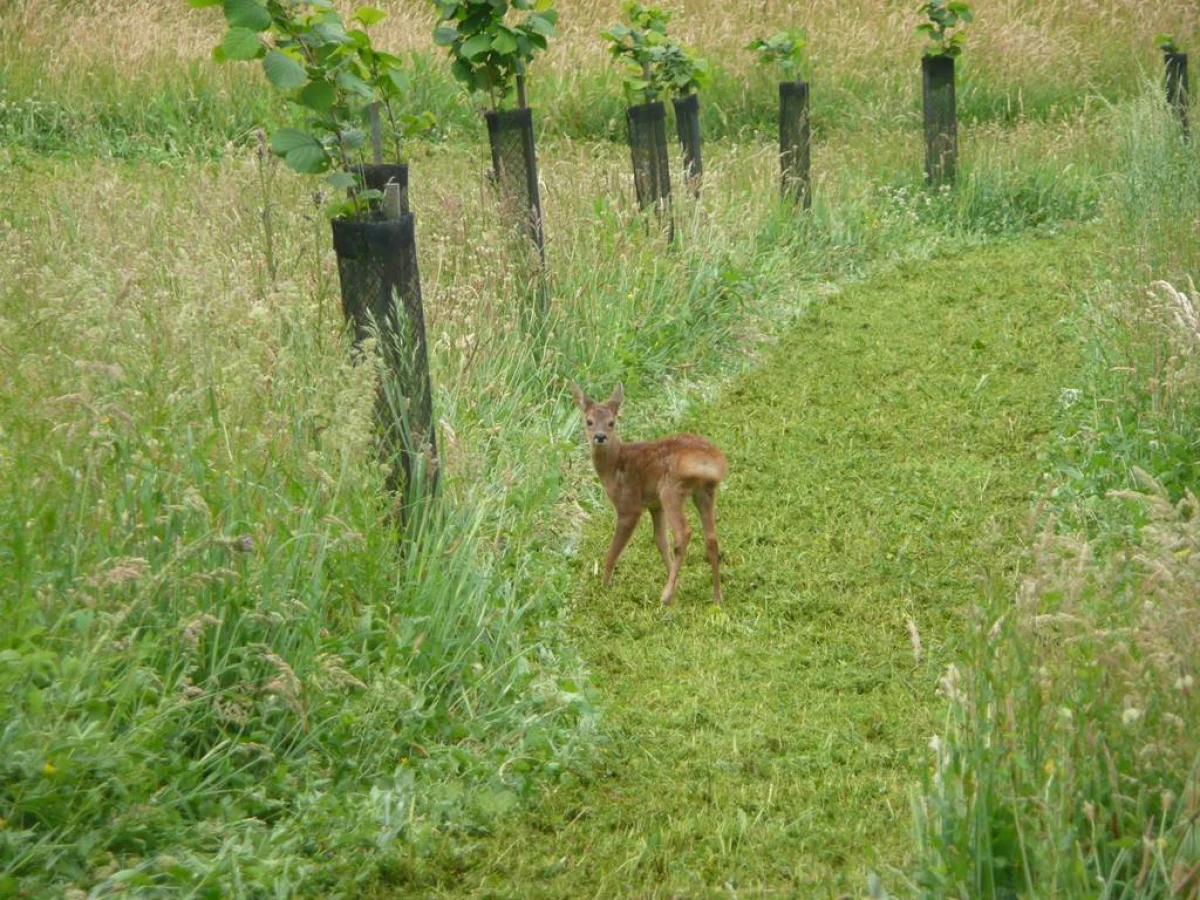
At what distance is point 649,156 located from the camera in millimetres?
10844

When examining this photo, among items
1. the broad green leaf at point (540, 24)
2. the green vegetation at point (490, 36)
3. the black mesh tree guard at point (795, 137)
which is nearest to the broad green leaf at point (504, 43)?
the green vegetation at point (490, 36)

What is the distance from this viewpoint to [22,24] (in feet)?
58.5

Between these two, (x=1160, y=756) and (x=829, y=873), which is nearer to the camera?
(x=1160, y=756)

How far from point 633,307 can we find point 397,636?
15.2 ft

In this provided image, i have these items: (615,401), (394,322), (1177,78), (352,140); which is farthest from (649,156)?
(1177,78)

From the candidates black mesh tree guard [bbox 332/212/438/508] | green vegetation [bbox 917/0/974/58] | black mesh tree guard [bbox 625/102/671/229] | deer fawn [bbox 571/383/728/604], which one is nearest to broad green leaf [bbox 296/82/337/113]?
black mesh tree guard [bbox 332/212/438/508]

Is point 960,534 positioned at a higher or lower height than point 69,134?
lower

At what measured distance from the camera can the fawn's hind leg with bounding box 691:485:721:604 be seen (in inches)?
255

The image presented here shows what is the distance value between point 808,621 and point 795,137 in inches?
279

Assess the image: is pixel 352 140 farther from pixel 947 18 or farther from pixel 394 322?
pixel 947 18

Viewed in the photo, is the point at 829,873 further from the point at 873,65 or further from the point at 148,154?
the point at 873,65

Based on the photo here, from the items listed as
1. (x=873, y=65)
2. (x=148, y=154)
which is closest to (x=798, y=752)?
(x=148, y=154)

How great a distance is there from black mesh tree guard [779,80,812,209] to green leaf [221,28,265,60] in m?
7.40

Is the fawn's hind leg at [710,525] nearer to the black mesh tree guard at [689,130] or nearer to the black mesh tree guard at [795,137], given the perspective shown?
the black mesh tree guard at [689,130]
